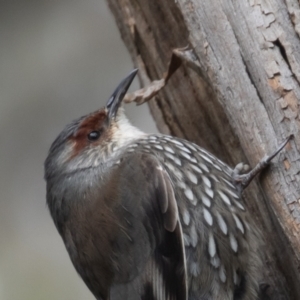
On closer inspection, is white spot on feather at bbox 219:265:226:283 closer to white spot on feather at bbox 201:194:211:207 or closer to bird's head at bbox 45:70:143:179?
white spot on feather at bbox 201:194:211:207

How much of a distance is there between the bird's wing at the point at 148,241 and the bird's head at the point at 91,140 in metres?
0.43

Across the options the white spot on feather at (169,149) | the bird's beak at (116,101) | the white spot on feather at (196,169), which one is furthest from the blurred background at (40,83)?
the white spot on feather at (196,169)

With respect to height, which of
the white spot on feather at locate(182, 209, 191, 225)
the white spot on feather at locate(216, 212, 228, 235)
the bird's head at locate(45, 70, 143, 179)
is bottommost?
the white spot on feather at locate(216, 212, 228, 235)

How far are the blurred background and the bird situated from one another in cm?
307

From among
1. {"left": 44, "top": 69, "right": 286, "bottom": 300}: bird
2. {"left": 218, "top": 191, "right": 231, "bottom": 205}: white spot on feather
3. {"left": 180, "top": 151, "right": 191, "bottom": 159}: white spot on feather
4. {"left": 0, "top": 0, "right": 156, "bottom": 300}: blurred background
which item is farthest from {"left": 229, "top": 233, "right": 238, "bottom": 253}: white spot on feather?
{"left": 0, "top": 0, "right": 156, "bottom": 300}: blurred background

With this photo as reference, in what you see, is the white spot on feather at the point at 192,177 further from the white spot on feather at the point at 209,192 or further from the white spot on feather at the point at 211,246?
the white spot on feather at the point at 211,246

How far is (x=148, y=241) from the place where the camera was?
309 cm

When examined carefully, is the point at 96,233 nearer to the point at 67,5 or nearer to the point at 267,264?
the point at 267,264

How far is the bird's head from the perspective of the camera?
11.7ft

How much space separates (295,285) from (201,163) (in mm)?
695

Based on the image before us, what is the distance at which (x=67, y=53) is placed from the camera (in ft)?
22.2

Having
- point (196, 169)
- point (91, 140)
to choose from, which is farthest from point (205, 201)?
point (91, 140)

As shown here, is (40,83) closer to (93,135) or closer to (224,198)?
(93,135)

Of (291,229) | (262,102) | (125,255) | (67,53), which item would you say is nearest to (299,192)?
(291,229)
